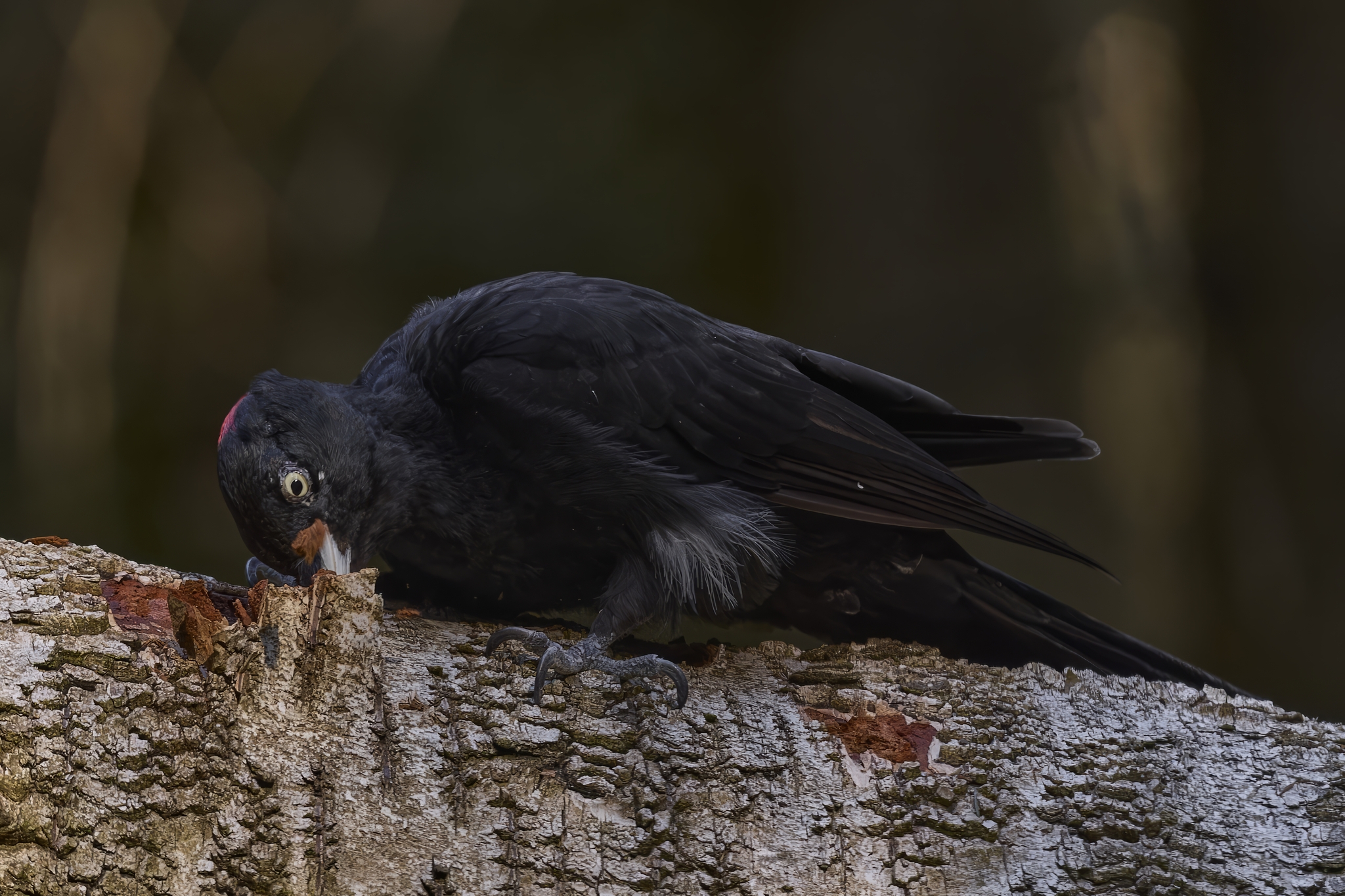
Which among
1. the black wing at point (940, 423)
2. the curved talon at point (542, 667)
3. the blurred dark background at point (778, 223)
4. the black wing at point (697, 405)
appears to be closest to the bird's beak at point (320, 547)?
the black wing at point (697, 405)

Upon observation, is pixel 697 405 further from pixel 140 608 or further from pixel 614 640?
pixel 140 608

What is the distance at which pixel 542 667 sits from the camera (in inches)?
78.3

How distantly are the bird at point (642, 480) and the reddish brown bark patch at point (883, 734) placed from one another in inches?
25.7

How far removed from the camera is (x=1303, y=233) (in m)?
5.26

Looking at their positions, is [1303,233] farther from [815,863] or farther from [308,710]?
[308,710]

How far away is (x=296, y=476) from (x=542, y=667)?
88cm

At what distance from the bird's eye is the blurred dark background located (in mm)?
3680

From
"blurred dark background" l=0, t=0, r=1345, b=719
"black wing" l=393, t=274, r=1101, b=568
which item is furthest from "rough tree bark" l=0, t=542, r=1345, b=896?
"blurred dark background" l=0, t=0, r=1345, b=719

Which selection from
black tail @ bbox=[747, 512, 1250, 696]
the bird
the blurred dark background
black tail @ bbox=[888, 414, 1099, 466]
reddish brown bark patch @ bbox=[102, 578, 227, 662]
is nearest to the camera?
reddish brown bark patch @ bbox=[102, 578, 227, 662]

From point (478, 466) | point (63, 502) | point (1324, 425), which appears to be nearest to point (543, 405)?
point (478, 466)

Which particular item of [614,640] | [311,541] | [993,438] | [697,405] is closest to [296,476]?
[311,541]

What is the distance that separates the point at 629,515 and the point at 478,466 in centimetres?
43

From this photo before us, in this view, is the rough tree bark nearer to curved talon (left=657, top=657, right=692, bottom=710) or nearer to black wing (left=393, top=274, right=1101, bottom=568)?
curved talon (left=657, top=657, right=692, bottom=710)

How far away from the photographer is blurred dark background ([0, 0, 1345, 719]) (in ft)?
17.9
